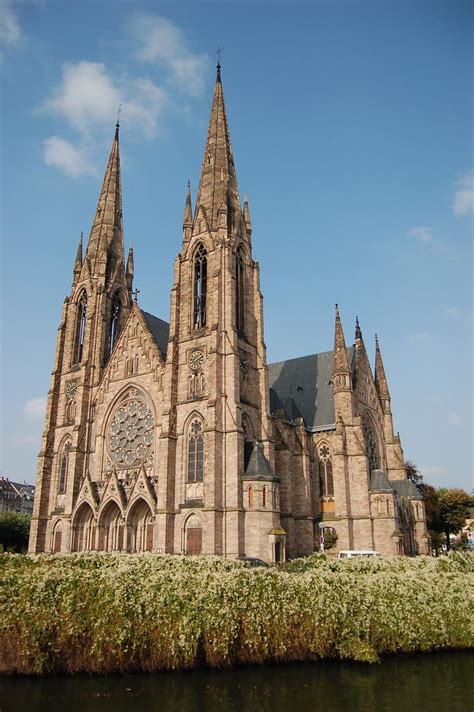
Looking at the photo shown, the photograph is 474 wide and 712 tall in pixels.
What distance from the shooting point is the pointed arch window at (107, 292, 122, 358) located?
52.0m

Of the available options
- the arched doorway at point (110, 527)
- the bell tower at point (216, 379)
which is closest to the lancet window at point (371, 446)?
the bell tower at point (216, 379)

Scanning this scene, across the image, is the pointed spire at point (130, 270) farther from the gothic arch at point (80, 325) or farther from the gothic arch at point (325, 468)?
the gothic arch at point (325, 468)

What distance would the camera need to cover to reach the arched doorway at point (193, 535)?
36531mm

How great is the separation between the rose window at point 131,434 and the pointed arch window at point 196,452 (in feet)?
14.2

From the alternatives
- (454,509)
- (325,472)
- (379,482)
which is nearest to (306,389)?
(325,472)

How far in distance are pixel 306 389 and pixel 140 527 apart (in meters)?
22.3

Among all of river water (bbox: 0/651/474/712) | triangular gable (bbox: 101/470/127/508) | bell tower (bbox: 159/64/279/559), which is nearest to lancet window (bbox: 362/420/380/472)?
bell tower (bbox: 159/64/279/559)

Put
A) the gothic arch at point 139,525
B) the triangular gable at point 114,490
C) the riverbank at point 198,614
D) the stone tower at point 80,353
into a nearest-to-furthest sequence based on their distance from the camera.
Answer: the riverbank at point 198,614 < the gothic arch at point 139,525 < the triangular gable at point 114,490 < the stone tower at point 80,353

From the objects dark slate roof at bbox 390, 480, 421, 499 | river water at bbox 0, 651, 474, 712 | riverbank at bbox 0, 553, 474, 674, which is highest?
dark slate roof at bbox 390, 480, 421, 499

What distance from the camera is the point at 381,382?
190 feet

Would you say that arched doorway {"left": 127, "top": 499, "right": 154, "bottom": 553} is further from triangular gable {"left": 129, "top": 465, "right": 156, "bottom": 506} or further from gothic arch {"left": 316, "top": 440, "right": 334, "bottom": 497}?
gothic arch {"left": 316, "top": 440, "right": 334, "bottom": 497}

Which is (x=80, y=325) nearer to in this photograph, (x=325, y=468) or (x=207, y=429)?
(x=207, y=429)

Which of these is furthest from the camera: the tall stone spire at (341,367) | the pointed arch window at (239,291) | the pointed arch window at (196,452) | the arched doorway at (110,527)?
the tall stone spire at (341,367)

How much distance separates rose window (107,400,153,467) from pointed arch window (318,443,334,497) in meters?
15.3
